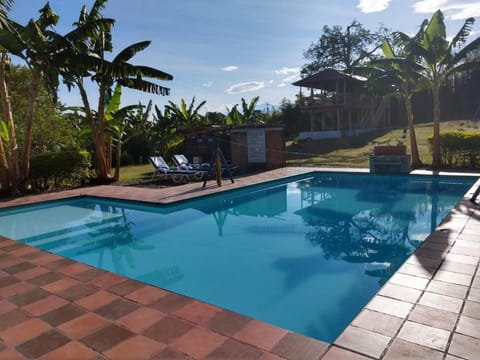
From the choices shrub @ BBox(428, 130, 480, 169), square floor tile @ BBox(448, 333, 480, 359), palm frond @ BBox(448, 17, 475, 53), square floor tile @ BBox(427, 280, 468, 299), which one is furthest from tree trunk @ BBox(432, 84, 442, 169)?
square floor tile @ BBox(448, 333, 480, 359)

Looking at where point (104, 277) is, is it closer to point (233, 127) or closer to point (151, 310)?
point (151, 310)

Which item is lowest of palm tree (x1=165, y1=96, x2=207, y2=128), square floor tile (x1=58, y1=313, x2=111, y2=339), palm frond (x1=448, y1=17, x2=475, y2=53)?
square floor tile (x1=58, y1=313, x2=111, y2=339)

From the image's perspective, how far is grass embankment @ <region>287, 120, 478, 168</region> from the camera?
16812 millimetres

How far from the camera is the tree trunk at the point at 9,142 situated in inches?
399

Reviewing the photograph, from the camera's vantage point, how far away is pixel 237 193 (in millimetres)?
11000

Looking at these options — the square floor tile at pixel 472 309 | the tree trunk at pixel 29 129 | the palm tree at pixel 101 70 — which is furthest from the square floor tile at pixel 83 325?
the tree trunk at pixel 29 129

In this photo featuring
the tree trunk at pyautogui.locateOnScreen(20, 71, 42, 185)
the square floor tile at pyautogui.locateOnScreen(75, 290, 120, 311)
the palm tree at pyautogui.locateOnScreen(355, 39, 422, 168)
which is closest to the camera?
the square floor tile at pyautogui.locateOnScreen(75, 290, 120, 311)

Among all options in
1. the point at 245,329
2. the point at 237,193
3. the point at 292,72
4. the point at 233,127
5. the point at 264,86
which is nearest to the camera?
the point at 245,329

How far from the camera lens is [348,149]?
21000 millimetres

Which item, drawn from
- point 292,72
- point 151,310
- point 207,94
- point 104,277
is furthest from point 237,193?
point 292,72

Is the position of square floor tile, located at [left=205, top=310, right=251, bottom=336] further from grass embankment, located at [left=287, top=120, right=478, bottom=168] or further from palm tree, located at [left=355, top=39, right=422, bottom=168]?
grass embankment, located at [left=287, top=120, right=478, bottom=168]

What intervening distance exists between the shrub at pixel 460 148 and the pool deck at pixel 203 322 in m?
10.3

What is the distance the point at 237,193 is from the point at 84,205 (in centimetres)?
459

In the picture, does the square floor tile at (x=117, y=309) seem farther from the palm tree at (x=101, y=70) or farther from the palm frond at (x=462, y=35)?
the palm frond at (x=462, y=35)
